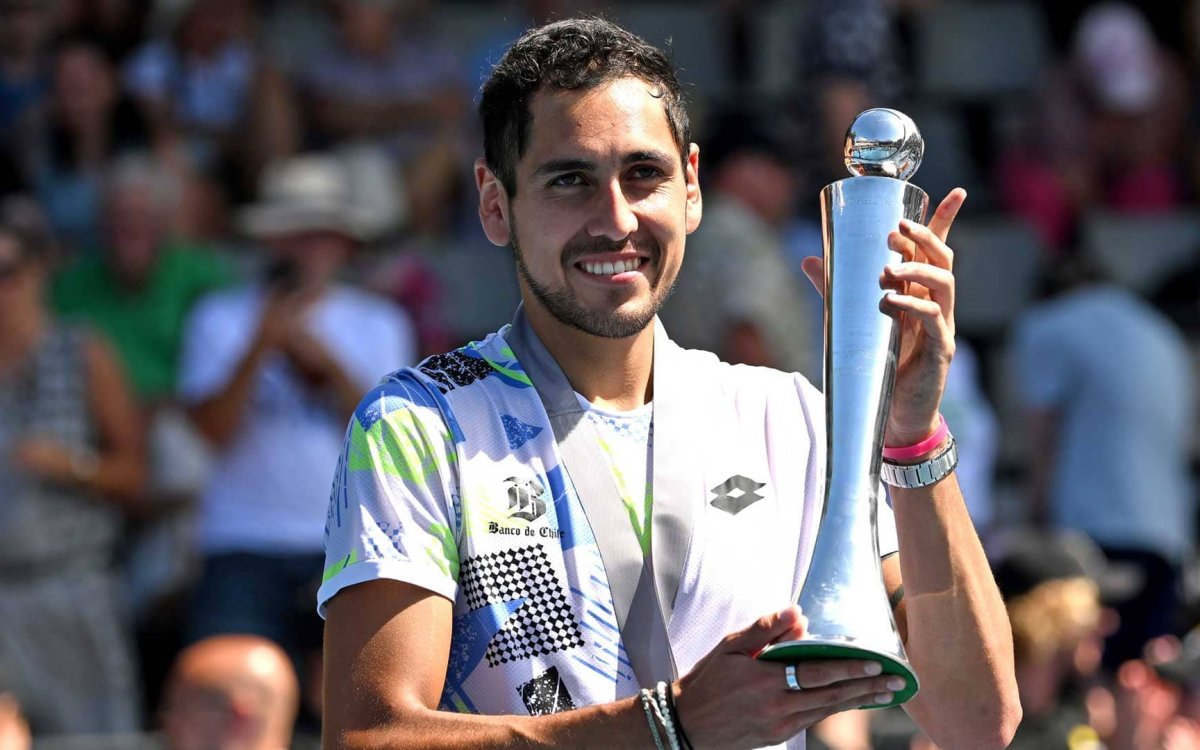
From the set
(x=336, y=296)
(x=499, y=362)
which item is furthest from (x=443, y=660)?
(x=336, y=296)

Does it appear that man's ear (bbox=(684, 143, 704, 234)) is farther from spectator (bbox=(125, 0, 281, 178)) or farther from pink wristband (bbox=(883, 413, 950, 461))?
spectator (bbox=(125, 0, 281, 178))

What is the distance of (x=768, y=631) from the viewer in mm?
2295

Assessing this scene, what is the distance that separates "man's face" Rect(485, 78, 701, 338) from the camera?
8.84 feet

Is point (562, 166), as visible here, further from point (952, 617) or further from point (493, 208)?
point (952, 617)

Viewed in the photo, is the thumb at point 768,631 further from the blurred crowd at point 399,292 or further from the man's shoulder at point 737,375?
the blurred crowd at point 399,292

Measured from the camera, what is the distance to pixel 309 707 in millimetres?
6008

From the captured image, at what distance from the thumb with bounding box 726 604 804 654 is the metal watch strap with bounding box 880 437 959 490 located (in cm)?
41

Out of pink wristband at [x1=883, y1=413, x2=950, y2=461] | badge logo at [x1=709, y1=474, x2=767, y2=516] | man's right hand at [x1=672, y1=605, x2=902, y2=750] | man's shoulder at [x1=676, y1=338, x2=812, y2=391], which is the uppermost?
man's shoulder at [x1=676, y1=338, x2=812, y2=391]

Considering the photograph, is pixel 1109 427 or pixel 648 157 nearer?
pixel 648 157

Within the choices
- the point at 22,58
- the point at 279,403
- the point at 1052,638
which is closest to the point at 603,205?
the point at 1052,638

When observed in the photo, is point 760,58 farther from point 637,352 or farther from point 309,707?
point 637,352

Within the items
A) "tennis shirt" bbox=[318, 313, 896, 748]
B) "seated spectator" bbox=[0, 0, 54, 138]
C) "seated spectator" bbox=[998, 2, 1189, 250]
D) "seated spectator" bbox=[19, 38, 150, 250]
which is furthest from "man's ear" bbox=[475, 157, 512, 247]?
"seated spectator" bbox=[998, 2, 1189, 250]

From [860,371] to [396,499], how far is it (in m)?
0.63

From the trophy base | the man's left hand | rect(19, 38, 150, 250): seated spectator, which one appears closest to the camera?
the trophy base
